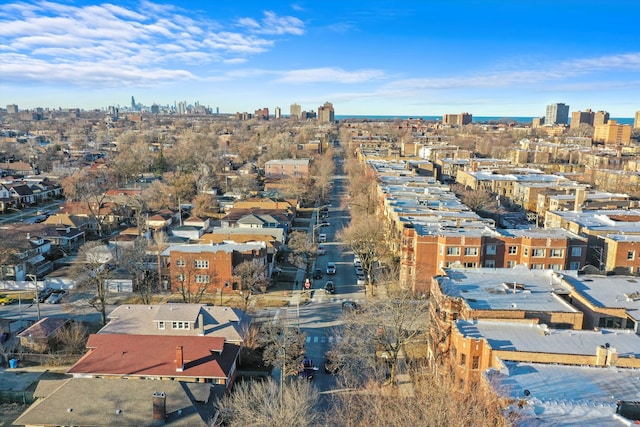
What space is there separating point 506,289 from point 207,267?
24189mm

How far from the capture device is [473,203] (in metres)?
67.9

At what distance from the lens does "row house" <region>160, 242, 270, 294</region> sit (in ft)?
138

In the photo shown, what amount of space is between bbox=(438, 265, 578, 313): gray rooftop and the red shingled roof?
13856mm

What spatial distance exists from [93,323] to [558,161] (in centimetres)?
12714

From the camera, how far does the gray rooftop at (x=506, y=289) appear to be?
28453 millimetres

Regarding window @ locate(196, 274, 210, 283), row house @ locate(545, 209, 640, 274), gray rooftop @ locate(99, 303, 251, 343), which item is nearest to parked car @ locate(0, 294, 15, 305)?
gray rooftop @ locate(99, 303, 251, 343)

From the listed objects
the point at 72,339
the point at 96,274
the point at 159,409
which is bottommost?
the point at 72,339

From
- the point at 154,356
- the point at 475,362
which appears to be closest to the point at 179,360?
the point at 154,356

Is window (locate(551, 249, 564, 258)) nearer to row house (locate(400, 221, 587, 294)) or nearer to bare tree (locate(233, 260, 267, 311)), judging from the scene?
row house (locate(400, 221, 587, 294))

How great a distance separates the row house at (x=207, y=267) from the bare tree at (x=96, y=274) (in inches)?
209

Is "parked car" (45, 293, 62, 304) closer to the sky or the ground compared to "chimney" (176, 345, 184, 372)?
closer to the ground

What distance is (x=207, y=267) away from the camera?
42.5 meters

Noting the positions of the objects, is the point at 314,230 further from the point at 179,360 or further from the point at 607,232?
the point at 179,360

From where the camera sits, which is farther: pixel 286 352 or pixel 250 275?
pixel 250 275
